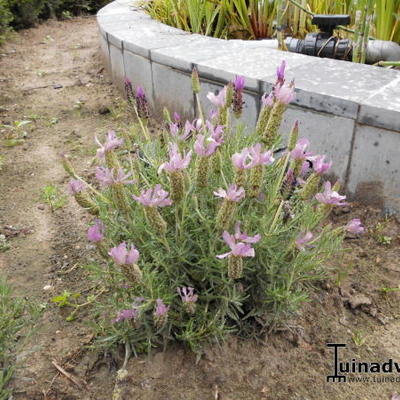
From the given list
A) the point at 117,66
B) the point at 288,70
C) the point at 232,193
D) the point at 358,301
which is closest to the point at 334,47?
the point at 288,70

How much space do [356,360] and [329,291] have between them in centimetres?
30

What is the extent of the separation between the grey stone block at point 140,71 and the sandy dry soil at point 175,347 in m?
0.55

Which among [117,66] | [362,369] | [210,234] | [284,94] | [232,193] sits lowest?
[362,369]

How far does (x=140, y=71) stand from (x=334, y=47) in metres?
1.22

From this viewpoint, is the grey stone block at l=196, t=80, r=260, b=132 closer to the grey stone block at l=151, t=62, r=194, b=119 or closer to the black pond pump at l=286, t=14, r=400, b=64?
the grey stone block at l=151, t=62, r=194, b=119

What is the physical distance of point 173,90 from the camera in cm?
285

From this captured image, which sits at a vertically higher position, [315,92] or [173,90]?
[315,92]

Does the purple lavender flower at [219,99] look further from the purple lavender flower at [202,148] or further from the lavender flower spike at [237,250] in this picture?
the lavender flower spike at [237,250]

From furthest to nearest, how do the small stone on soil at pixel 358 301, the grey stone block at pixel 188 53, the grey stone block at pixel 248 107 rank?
1. the grey stone block at pixel 188 53
2. the grey stone block at pixel 248 107
3. the small stone on soil at pixel 358 301

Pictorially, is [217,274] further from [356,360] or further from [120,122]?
[120,122]

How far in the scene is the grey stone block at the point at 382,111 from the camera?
1926 millimetres

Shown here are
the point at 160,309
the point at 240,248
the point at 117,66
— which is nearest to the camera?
the point at 240,248

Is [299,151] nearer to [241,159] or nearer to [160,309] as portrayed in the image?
[241,159]

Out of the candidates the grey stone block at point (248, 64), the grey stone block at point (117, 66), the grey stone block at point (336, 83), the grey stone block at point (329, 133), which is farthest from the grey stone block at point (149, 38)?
the grey stone block at point (329, 133)
